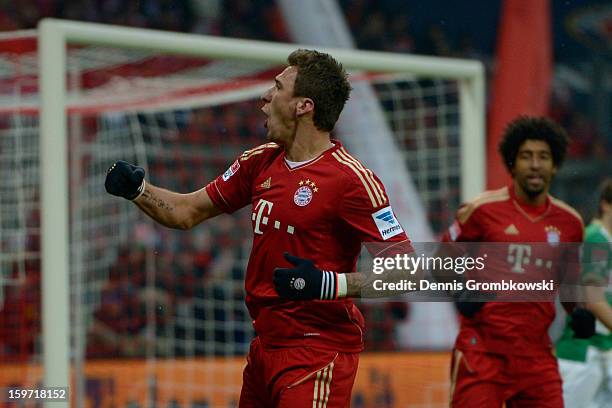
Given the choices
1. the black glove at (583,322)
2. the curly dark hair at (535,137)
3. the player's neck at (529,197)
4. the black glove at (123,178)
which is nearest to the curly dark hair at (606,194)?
the curly dark hair at (535,137)

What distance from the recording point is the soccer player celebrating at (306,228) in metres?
4.20

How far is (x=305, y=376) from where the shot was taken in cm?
419

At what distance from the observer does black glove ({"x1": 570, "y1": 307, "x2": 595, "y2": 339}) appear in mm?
5406

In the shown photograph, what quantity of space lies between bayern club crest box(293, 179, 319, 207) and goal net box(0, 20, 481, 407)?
2.05 m

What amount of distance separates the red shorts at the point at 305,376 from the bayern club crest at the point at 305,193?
0.56 meters

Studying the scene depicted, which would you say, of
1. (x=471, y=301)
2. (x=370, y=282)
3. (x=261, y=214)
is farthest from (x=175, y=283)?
(x=370, y=282)

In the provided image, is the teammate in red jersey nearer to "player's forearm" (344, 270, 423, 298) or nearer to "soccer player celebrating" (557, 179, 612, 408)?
"soccer player celebrating" (557, 179, 612, 408)

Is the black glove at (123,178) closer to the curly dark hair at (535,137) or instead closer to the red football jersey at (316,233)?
the red football jersey at (316,233)

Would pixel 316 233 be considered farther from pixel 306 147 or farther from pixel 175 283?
pixel 175 283

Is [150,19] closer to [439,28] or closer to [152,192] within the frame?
[439,28]

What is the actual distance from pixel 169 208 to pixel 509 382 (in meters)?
2.04

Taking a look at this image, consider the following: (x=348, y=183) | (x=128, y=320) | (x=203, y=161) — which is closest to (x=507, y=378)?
(x=348, y=183)

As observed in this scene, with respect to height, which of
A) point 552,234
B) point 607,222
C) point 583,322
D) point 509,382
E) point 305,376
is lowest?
point 509,382

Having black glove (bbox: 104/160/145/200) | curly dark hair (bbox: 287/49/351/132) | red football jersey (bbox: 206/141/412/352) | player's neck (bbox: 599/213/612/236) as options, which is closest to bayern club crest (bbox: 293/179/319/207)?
red football jersey (bbox: 206/141/412/352)
